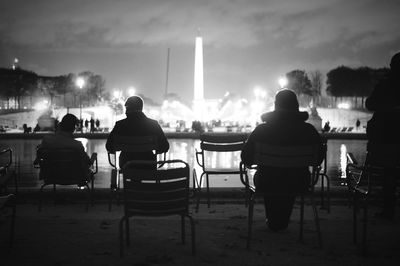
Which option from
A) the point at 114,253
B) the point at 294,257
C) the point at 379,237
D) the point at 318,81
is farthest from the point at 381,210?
the point at 318,81

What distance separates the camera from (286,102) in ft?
18.6

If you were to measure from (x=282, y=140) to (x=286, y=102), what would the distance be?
45cm

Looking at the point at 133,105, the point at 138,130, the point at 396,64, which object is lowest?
the point at 138,130

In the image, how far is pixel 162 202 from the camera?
4695 mm

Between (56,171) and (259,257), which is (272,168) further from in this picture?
(56,171)

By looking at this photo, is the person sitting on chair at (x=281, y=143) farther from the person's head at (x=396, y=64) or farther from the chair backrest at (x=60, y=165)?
the chair backrest at (x=60, y=165)

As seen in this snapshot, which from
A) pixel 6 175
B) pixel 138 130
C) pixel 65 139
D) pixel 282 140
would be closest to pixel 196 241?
pixel 282 140

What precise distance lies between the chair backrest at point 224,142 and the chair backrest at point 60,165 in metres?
1.72

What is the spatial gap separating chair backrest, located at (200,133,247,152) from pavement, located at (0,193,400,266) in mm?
879

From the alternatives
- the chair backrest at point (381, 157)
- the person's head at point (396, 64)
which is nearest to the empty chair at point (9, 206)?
the chair backrest at point (381, 157)

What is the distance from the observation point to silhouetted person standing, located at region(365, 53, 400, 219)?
20.4 feet

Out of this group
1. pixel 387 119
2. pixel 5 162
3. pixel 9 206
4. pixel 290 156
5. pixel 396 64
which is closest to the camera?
pixel 290 156

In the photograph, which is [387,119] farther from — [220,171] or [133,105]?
[133,105]

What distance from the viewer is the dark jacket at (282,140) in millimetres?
5473
